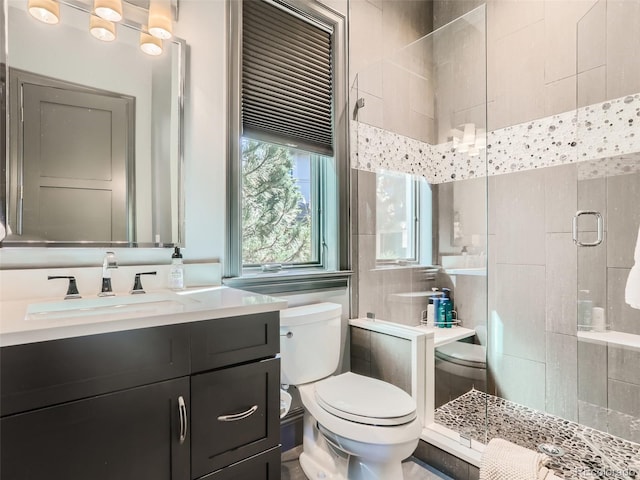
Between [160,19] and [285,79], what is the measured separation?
661 mm

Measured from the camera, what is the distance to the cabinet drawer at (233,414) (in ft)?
3.42

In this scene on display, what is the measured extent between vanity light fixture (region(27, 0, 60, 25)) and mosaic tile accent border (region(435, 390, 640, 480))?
2380mm

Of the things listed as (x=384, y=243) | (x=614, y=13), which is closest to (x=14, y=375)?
(x=384, y=243)

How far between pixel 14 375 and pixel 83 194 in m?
0.76

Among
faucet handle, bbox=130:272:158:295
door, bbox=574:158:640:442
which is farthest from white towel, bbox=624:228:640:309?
faucet handle, bbox=130:272:158:295

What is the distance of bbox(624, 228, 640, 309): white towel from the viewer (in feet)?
4.92

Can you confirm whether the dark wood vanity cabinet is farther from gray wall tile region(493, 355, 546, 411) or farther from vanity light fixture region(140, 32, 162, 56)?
gray wall tile region(493, 355, 546, 411)

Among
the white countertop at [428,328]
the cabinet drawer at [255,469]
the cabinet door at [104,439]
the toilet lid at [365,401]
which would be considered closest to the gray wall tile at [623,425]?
the white countertop at [428,328]

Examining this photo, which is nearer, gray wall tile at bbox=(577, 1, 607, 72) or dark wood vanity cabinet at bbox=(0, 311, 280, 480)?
dark wood vanity cabinet at bbox=(0, 311, 280, 480)

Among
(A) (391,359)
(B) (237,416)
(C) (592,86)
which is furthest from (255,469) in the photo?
(C) (592,86)

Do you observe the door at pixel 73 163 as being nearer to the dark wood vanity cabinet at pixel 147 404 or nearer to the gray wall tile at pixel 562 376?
the dark wood vanity cabinet at pixel 147 404

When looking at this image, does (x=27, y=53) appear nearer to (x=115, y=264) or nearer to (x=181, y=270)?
(x=115, y=264)

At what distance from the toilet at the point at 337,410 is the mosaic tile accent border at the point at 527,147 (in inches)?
42.0

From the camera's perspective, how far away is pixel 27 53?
49.1 inches
